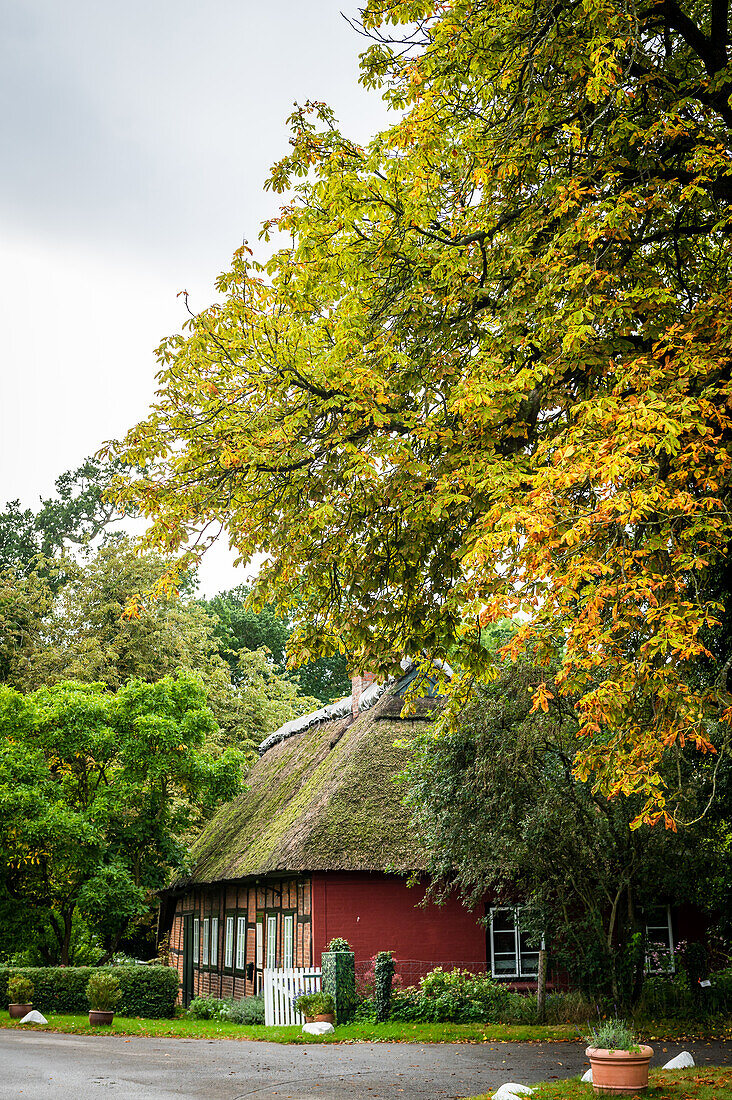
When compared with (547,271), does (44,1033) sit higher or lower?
lower

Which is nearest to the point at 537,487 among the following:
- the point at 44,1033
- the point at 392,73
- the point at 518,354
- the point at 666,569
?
the point at 666,569

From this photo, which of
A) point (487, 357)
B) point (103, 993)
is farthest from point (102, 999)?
point (487, 357)

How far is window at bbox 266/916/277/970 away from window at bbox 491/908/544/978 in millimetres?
5699

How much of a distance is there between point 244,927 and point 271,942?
298 cm

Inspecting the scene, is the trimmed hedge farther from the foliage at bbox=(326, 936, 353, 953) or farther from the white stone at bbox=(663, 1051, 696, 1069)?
the white stone at bbox=(663, 1051, 696, 1069)

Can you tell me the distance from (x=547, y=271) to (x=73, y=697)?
1981 cm

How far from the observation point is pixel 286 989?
66.8 feet

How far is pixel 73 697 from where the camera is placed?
2598 cm

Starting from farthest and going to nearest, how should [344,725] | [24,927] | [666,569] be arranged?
1. [344,725]
2. [24,927]
3. [666,569]

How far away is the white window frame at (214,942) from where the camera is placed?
98.3ft

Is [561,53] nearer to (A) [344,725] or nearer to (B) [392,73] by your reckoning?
(B) [392,73]

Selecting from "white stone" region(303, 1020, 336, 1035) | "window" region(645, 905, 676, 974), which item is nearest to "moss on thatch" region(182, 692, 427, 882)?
Answer: "white stone" region(303, 1020, 336, 1035)

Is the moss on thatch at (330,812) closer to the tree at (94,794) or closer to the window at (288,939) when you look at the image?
the window at (288,939)

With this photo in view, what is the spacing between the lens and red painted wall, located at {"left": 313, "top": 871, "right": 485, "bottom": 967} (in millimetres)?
21516
